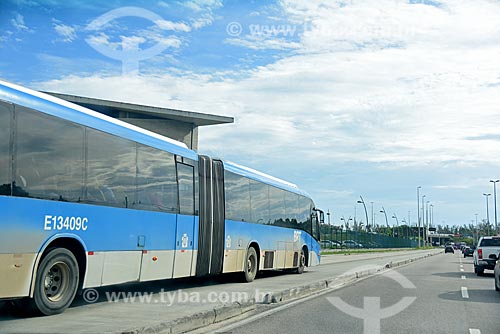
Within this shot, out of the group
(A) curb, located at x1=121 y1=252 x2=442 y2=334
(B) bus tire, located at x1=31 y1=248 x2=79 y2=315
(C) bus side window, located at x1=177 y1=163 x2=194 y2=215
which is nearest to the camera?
(A) curb, located at x1=121 y1=252 x2=442 y2=334

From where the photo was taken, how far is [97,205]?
10859 mm

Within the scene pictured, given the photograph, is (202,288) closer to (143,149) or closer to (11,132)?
(143,149)

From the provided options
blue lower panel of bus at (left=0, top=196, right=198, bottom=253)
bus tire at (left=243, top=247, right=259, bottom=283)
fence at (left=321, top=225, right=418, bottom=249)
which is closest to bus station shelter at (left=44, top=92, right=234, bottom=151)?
fence at (left=321, top=225, right=418, bottom=249)

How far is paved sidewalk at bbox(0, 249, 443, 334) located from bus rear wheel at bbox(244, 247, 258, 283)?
36 cm

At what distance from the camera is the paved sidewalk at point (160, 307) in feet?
29.0

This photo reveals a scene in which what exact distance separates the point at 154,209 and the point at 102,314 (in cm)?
318

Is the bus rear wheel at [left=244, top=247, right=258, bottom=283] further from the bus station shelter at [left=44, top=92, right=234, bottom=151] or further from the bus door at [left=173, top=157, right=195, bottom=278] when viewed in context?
the bus station shelter at [left=44, top=92, right=234, bottom=151]

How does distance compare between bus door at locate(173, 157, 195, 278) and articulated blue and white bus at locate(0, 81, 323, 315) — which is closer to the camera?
articulated blue and white bus at locate(0, 81, 323, 315)

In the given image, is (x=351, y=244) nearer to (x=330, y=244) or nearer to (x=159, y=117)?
(x=330, y=244)

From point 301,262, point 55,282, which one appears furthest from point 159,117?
point 55,282

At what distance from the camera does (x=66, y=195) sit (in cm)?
999

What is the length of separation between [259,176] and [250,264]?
2943 mm

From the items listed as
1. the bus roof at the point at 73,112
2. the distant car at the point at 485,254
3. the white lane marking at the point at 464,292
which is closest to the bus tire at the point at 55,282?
the bus roof at the point at 73,112

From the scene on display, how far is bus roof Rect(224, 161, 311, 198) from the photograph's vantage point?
58.1ft
